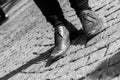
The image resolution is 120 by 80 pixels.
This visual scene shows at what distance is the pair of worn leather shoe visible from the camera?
339 centimetres

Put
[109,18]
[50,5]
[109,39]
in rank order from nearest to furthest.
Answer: [109,39] → [50,5] → [109,18]

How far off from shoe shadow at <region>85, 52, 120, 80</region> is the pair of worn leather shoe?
0.61 metres

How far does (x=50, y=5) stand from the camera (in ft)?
11.5

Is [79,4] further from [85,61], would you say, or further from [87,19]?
[85,61]

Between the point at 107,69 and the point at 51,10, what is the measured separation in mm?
1161

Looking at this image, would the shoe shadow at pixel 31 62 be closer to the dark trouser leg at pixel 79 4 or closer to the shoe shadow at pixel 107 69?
the dark trouser leg at pixel 79 4

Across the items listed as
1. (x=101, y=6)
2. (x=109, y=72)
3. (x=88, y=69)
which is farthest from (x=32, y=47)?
(x=109, y=72)

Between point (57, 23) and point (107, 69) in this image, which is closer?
point (107, 69)

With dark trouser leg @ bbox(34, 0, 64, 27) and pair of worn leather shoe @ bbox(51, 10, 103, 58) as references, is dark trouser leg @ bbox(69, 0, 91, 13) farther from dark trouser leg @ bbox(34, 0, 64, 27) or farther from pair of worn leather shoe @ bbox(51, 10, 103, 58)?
dark trouser leg @ bbox(34, 0, 64, 27)

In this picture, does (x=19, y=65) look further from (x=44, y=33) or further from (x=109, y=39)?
(x=109, y=39)

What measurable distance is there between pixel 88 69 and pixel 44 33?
2919mm

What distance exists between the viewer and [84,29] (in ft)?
11.3

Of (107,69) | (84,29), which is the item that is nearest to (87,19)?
(84,29)

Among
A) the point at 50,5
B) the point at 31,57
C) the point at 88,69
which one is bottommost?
the point at 31,57
